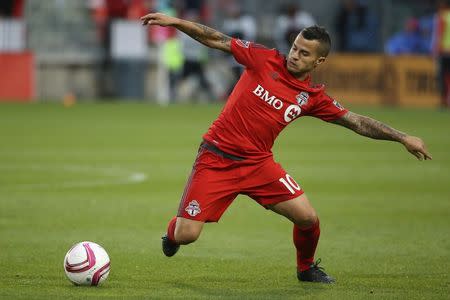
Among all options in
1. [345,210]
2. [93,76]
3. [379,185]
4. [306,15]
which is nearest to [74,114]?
[93,76]

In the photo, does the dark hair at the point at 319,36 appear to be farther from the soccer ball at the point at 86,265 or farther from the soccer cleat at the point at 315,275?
the soccer ball at the point at 86,265

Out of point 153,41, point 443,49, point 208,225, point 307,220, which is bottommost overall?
point 153,41

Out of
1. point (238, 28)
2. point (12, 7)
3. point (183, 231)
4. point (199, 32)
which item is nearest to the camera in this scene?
point (199, 32)

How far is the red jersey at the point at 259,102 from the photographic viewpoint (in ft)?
28.9

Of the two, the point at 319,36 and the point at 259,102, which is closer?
the point at 319,36

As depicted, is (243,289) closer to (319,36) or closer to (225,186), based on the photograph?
(225,186)

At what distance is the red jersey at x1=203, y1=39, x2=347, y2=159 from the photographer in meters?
8.82

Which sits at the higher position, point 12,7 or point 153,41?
point 12,7

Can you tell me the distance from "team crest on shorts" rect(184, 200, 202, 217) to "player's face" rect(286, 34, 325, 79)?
47.9 inches

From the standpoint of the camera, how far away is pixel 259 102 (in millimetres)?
8836

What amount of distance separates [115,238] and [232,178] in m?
2.70

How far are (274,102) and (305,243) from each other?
1.13 metres

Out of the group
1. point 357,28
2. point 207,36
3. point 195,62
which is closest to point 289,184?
point 207,36

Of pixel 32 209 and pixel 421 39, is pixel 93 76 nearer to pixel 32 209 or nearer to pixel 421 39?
pixel 421 39
